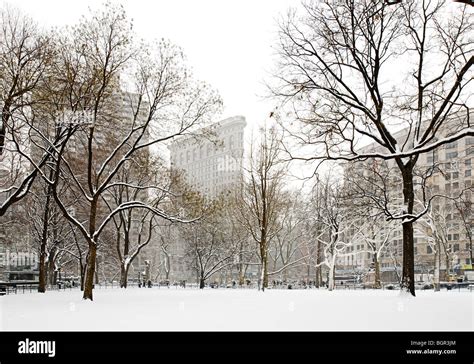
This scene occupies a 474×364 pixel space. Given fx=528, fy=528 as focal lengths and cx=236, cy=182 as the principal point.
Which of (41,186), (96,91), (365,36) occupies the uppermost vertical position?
(365,36)

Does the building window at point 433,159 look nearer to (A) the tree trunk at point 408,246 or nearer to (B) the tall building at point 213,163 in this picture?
(A) the tree trunk at point 408,246

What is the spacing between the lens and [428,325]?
13117 millimetres

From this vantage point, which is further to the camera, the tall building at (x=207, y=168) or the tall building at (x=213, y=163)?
the tall building at (x=207, y=168)

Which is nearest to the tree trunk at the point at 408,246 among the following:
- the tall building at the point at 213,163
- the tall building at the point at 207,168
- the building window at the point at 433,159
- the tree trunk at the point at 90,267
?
the building window at the point at 433,159

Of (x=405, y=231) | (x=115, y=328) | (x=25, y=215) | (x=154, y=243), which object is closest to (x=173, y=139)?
(x=405, y=231)

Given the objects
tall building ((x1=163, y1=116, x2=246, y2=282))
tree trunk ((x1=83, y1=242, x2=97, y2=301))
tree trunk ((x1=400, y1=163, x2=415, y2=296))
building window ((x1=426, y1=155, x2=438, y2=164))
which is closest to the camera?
tree trunk ((x1=400, y1=163, x2=415, y2=296))

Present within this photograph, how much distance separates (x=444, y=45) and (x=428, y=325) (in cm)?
1472

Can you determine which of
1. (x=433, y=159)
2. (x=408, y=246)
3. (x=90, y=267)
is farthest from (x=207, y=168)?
(x=408, y=246)

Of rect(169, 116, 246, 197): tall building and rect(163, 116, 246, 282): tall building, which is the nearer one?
rect(169, 116, 246, 197): tall building

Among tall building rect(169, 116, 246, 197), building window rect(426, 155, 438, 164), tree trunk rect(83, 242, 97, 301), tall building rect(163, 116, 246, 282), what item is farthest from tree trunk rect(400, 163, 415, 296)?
tall building rect(163, 116, 246, 282)

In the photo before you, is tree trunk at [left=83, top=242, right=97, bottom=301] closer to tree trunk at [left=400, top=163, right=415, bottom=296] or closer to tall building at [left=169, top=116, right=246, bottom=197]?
tree trunk at [left=400, top=163, right=415, bottom=296]

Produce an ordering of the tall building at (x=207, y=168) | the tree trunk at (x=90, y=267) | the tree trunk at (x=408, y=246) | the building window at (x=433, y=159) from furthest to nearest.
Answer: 1. the tall building at (x=207, y=168)
2. the building window at (x=433, y=159)
3. the tree trunk at (x=90, y=267)
4. the tree trunk at (x=408, y=246)

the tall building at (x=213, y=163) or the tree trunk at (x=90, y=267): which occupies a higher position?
the tall building at (x=213, y=163)
